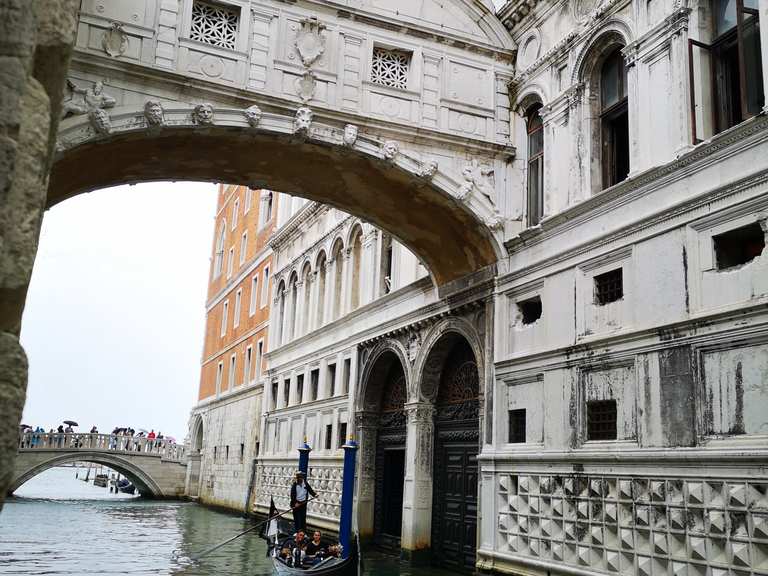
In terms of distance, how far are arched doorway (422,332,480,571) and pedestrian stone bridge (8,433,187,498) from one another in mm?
19847

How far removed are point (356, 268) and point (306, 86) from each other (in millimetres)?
6890

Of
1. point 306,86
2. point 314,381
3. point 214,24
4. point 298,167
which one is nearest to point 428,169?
point 298,167

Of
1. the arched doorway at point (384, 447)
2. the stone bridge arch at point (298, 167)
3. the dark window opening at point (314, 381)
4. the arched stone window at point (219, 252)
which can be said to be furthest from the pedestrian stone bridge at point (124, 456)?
the stone bridge arch at point (298, 167)

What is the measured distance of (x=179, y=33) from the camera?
9.26 meters

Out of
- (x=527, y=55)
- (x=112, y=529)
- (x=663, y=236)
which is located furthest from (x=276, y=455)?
(x=663, y=236)

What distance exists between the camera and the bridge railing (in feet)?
92.7

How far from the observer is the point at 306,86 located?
9.71 meters

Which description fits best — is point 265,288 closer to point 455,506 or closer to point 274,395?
point 274,395

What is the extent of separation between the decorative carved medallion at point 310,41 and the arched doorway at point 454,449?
4466 mm

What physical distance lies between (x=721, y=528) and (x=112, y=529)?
14370mm

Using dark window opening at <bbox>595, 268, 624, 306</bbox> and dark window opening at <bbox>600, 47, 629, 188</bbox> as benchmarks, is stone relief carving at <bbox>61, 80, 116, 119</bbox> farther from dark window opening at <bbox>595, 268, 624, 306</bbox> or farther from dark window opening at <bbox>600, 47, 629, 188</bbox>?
dark window opening at <bbox>595, 268, 624, 306</bbox>

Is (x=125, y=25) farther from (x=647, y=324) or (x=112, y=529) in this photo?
(x=112, y=529)

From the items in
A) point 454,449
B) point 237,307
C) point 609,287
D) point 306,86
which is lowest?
point 454,449

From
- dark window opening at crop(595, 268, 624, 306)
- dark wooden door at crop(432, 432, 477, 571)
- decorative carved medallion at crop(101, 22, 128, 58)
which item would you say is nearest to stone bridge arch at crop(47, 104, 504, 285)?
decorative carved medallion at crop(101, 22, 128, 58)
